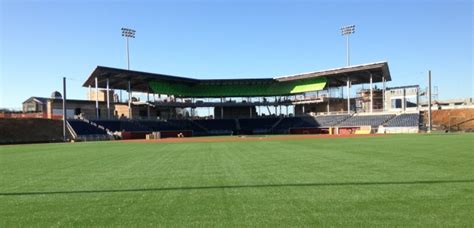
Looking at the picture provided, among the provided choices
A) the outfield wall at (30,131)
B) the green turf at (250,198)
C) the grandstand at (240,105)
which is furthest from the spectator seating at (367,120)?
the green turf at (250,198)

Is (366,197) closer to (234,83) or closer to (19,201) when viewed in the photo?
(19,201)

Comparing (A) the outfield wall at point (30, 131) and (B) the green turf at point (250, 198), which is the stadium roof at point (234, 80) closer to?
(A) the outfield wall at point (30, 131)

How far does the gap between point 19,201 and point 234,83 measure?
278ft

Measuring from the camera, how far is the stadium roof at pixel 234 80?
72.8 meters

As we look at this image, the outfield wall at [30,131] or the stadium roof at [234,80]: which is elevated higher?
the stadium roof at [234,80]

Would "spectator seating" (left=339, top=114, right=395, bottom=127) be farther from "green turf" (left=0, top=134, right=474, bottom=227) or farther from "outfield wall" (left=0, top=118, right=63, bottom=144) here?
"green turf" (left=0, top=134, right=474, bottom=227)

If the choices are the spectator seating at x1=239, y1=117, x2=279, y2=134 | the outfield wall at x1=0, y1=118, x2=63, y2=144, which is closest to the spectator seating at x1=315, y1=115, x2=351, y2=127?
the spectator seating at x1=239, y1=117, x2=279, y2=134

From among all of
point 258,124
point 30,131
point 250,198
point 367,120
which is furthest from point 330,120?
point 250,198

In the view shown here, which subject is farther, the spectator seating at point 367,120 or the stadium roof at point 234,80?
the stadium roof at point 234,80

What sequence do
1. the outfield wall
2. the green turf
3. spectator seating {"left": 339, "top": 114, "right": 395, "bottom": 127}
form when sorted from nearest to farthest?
the green turf, the outfield wall, spectator seating {"left": 339, "top": 114, "right": 395, "bottom": 127}

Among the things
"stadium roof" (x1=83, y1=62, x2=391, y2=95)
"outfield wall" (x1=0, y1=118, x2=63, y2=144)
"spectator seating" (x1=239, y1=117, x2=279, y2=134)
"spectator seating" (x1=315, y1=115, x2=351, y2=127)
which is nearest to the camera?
"outfield wall" (x1=0, y1=118, x2=63, y2=144)

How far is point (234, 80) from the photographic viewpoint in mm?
92000

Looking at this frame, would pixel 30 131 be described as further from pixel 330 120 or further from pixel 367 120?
pixel 367 120

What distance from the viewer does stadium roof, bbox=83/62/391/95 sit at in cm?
7281
